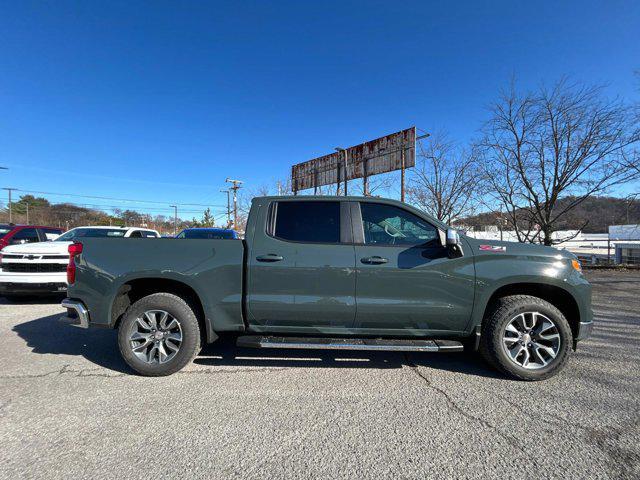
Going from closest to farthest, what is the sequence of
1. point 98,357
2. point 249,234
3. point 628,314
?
1. point 249,234
2. point 98,357
3. point 628,314

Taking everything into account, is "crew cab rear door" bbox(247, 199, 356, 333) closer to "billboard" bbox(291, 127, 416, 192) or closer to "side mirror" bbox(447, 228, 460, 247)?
"side mirror" bbox(447, 228, 460, 247)

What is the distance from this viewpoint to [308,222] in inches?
136

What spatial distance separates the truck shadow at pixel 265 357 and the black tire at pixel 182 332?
0.80ft

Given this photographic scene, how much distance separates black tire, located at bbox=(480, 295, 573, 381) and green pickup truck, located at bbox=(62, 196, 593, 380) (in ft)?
0.03

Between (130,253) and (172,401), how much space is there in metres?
1.55

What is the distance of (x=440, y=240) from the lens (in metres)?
3.16

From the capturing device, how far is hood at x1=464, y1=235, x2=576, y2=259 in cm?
325

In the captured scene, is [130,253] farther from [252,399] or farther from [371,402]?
[371,402]

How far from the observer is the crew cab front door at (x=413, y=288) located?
321 centimetres

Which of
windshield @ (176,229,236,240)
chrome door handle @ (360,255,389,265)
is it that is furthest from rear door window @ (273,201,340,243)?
windshield @ (176,229,236,240)

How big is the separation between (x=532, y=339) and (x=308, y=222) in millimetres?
2609

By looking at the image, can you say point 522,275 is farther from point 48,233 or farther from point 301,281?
point 48,233

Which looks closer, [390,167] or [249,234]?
[249,234]

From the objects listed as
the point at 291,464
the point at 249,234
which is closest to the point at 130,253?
the point at 249,234
